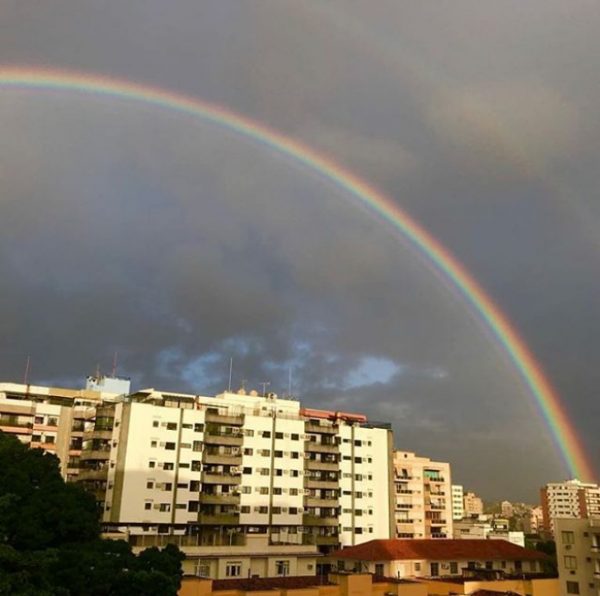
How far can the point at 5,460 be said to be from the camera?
31.3 m

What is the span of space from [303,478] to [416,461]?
A: 3779 centimetres

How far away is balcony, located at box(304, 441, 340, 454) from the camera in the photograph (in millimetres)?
75688

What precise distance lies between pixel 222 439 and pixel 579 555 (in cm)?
3627

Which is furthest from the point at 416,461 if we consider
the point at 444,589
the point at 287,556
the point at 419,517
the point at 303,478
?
the point at 444,589

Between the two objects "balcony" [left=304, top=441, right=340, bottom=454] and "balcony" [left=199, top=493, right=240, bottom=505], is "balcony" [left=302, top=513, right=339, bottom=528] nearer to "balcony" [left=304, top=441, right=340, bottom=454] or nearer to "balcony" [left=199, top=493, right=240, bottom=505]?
"balcony" [left=304, top=441, right=340, bottom=454]

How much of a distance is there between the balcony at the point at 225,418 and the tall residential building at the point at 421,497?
32.6m

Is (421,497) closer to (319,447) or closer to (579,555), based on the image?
(319,447)

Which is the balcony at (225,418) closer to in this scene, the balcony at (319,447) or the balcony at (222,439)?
the balcony at (222,439)

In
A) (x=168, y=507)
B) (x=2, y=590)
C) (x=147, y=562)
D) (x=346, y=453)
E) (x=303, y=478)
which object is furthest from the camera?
(x=346, y=453)

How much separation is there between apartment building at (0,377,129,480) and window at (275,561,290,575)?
25.1m

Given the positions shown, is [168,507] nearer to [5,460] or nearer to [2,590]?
[5,460]

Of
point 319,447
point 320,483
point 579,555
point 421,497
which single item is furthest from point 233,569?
point 421,497

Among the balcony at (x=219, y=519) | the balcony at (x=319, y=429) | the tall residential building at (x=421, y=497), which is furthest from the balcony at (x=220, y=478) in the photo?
the tall residential building at (x=421, y=497)

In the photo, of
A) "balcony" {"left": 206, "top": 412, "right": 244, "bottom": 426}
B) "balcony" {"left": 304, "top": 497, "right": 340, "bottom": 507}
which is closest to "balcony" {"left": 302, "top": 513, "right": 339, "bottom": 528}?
"balcony" {"left": 304, "top": 497, "right": 340, "bottom": 507}
